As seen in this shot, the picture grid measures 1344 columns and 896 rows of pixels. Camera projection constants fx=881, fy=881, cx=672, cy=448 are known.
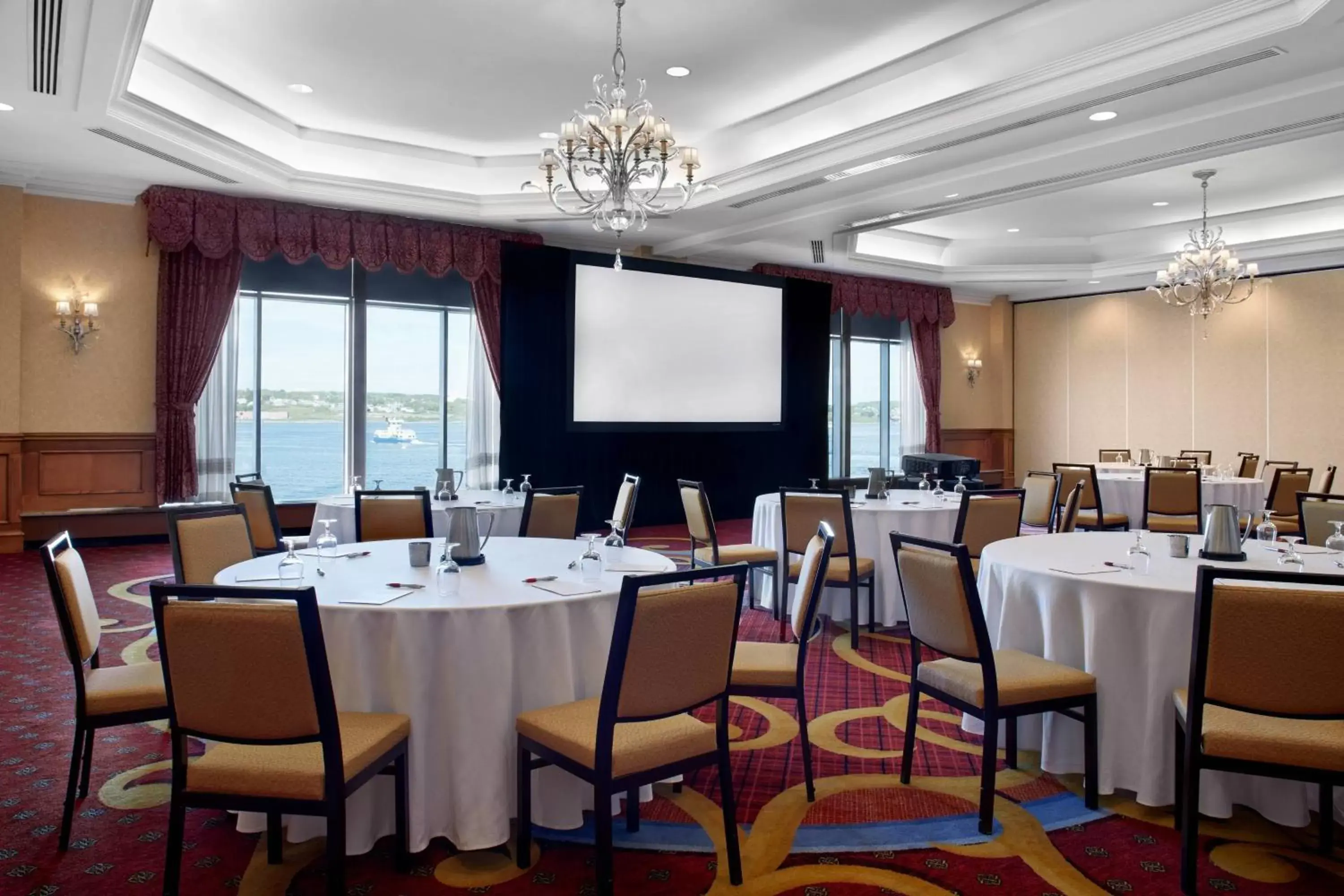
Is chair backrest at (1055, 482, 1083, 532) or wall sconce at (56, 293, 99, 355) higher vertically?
wall sconce at (56, 293, 99, 355)

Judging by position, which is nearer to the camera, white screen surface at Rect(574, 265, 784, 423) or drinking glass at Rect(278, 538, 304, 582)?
drinking glass at Rect(278, 538, 304, 582)

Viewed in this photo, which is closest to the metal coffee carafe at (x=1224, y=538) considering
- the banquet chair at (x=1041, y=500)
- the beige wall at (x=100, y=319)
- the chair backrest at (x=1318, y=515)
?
the chair backrest at (x=1318, y=515)

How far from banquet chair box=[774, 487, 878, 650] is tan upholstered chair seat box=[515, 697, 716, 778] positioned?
2610 mm

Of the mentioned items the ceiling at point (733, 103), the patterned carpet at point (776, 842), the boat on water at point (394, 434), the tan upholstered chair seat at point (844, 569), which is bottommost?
the patterned carpet at point (776, 842)

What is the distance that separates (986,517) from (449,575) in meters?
3.37

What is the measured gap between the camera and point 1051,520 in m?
6.91

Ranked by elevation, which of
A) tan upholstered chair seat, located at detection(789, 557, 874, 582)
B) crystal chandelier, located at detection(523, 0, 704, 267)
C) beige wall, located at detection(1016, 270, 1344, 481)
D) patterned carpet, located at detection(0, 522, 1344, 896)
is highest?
crystal chandelier, located at detection(523, 0, 704, 267)

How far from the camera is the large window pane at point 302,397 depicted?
867 centimetres

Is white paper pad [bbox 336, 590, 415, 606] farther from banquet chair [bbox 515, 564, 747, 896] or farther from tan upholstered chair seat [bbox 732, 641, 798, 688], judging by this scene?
tan upholstered chair seat [bbox 732, 641, 798, 688]

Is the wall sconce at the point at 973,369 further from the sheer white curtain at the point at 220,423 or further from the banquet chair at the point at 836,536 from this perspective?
the sheer white curtain at the point at 220,423

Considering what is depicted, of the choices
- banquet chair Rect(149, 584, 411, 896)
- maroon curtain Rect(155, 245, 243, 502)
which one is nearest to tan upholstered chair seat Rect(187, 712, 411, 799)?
banquet chair Rect(149, 584, 411, 896)

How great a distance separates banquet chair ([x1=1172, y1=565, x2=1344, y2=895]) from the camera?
7.55 feet

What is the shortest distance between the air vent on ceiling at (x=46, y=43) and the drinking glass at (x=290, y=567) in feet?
10.8

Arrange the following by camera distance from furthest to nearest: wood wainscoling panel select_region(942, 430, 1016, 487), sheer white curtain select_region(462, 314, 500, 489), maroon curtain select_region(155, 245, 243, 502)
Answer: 1. wood wainscoling panel select_region(942, 430, 1016, 487)
2. sheer white curtain select_region(462, 314, 500, 489)
3. maroon curtain select_region(155, 245, 243, 502)
